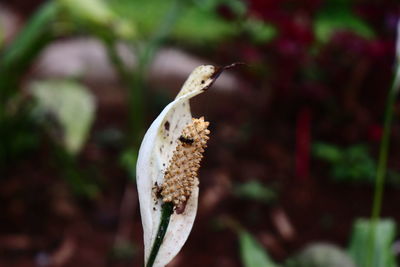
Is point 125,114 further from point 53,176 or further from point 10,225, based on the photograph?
point 10,225

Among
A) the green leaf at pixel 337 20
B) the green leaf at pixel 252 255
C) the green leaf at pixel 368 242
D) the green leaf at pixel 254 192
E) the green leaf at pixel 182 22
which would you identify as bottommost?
the green leaf at pixel 254 192

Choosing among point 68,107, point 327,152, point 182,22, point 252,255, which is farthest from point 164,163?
point 182,22

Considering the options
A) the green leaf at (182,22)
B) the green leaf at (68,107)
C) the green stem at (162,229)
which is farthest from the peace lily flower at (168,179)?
the green leaf at (182,22)

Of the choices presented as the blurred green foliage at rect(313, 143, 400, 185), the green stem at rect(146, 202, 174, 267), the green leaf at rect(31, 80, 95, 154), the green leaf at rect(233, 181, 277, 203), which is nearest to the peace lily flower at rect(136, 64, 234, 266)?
the green stem at rect(146, 202, 174, 267)

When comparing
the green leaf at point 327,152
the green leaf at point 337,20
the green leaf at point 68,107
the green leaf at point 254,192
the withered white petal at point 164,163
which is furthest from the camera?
the green leaf at point 337,20

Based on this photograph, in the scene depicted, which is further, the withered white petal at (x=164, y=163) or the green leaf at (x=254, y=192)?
the green leaf at (x=254, y=192)

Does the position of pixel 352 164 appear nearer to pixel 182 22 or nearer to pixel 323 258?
pixel 323 258

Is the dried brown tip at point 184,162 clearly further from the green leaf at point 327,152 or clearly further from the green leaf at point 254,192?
the green leaf at point 327,152

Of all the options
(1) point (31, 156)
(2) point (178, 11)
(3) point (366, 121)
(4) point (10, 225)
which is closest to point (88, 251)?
(4) point (10, 225)

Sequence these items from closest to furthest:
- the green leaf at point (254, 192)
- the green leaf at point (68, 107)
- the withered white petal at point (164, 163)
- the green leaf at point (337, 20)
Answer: the withered white petal at point (164, 163) → the green leaf at point (68, 107) → the green leaf at point (254, 192) → the green leaf at point (337, 20)
